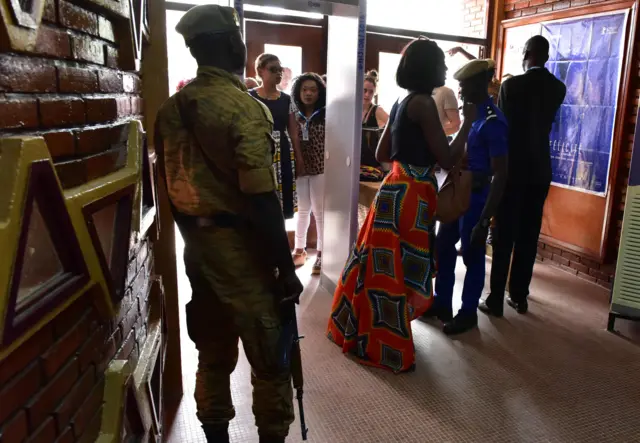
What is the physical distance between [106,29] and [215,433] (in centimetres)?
136

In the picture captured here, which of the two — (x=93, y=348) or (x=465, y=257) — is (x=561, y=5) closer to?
(x=465, y=257)

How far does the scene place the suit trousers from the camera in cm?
319

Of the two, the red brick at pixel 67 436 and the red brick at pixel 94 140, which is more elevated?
the red brick at pixel 94 140

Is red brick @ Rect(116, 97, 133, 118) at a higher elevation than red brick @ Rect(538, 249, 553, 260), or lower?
higher

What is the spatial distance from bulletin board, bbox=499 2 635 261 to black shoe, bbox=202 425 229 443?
328 centimetres

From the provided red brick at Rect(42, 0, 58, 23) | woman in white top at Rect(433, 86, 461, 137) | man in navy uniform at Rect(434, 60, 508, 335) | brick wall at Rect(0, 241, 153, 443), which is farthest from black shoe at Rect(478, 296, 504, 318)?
red brick at Rect(42, 0, 58, 23)

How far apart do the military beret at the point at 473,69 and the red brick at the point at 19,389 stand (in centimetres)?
243

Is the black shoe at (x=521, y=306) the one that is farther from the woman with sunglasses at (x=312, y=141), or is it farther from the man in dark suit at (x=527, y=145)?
the woman with sunglasses at (x=312, y=141)

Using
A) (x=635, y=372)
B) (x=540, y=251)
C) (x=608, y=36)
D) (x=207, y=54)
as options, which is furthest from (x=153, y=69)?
(x=540, y=251)

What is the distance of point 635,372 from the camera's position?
2.66m

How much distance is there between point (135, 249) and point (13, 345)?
0.73m

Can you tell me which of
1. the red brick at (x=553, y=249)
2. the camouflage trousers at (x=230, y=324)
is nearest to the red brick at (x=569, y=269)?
the red brick at (x=553, y=249)

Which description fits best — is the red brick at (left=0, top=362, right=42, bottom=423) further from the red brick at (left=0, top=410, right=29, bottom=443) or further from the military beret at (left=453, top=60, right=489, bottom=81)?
the military beret at (left=453, top=60, right=489, bottom=81)

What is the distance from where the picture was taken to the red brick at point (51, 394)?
75 centimetres
